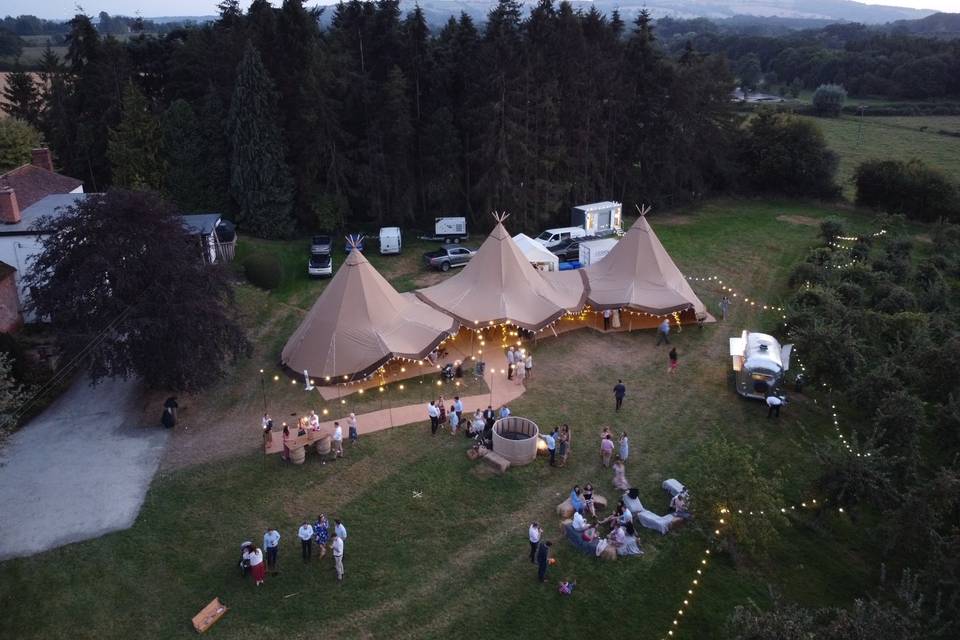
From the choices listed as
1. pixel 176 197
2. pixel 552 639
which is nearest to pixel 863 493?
pixel 552 639

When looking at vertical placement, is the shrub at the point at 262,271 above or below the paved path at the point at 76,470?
above

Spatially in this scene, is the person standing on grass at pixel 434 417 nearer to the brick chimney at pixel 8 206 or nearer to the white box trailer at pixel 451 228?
the white box trailer at pixel 451 228

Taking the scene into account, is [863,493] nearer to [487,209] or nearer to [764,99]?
[487,209]

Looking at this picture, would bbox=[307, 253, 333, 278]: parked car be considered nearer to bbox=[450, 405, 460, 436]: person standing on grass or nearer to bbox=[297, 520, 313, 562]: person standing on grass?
bbox=[450, 405, 460, 436]: person standing on grass

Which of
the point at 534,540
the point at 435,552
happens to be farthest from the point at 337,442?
the point at 534,540

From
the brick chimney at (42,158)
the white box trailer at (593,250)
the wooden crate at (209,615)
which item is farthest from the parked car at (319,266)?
the wooden crate at (209,615)

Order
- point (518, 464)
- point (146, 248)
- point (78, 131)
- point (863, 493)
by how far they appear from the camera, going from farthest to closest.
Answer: point (78, 131)
point (146, 248)
point (518, 464)
point (863, 493)

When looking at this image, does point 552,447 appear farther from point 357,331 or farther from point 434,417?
point 357,331
